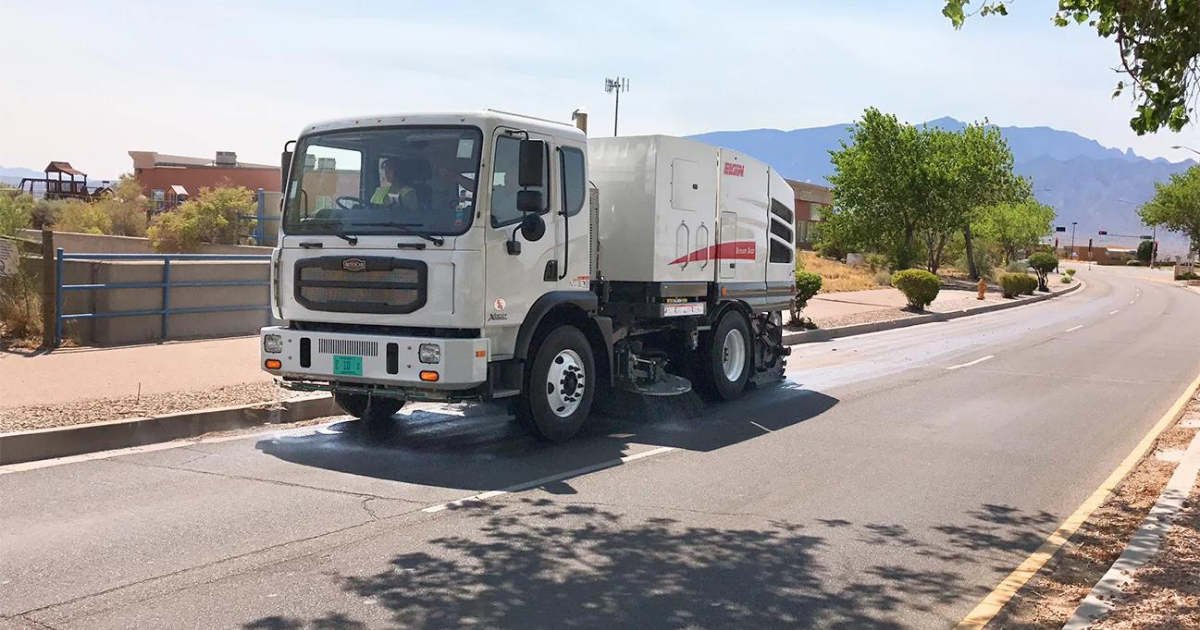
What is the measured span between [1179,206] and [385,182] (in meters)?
94.5

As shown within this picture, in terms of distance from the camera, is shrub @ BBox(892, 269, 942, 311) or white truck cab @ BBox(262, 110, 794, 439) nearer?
white truck cab @ BBox(262, 110, 794, 439)

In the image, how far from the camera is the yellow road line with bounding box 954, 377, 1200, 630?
545 centimetres

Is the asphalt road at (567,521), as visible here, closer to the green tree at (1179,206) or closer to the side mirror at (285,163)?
the side mirror at (285,163)

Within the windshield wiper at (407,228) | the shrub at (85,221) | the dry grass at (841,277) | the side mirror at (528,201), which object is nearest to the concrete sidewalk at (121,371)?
the windshield wiper at (407,228)

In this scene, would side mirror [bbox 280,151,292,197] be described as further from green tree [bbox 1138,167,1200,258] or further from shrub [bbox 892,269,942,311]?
green tree [bbox 1138,167,1200,258]

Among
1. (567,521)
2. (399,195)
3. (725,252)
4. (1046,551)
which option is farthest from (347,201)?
(1046,551)

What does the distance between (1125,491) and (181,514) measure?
6.91 m

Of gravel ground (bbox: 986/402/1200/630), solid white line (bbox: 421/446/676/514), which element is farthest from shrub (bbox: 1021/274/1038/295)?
solid white line (bbox: 421/446/676/514)

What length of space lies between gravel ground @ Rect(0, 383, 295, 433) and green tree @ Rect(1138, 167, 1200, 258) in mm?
92500

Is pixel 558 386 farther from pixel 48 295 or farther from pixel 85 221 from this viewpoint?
pixel 85 221

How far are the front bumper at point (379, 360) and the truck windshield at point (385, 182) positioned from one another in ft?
2.88

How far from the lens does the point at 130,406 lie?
981 cm

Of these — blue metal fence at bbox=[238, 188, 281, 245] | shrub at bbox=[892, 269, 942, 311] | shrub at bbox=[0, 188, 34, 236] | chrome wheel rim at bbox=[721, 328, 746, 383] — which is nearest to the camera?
chrome wheel rim at bbox=[721, 328, 746, 383]

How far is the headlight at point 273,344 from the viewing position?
921 centimetres
